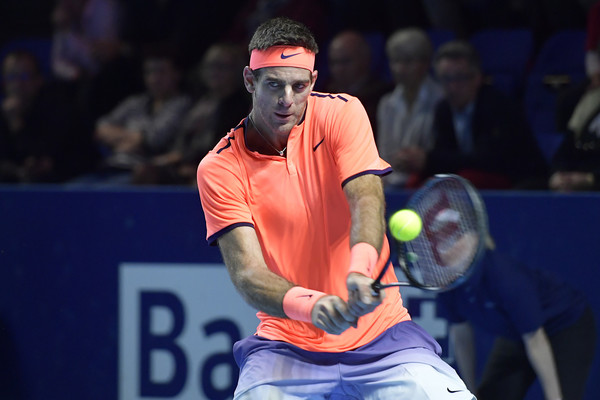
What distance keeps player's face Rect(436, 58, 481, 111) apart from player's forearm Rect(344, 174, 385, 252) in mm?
2404

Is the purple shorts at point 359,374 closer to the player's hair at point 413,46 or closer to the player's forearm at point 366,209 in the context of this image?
the player's forearm at point 366,209

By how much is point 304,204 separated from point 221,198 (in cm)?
29

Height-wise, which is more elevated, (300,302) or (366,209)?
(366,209)

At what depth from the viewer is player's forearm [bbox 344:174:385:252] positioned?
309 centimetres

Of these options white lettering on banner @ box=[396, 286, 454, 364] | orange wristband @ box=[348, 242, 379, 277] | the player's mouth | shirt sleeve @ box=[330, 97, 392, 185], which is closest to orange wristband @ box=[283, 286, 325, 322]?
orange wristband @ box=[348, 242, 379, 277]

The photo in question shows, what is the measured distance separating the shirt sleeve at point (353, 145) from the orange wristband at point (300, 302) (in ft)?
1.52

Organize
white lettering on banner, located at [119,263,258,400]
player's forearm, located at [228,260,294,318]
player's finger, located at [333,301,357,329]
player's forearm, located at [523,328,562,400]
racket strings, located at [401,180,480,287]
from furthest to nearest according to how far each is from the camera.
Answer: white lettering on banner, located at [119,263,258,400] < player's forearm, located at [523,328,562,400] < racket strings, located at [401,180,480,287] < player's forearm, located at [228,260,294,318] < player's finger, located at [333,301,357,329]

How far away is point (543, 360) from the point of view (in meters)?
4.68

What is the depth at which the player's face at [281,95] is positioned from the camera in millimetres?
3184

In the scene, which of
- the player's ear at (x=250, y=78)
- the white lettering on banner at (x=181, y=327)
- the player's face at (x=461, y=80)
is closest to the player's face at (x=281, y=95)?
the player's ear at (x=250, y=78)

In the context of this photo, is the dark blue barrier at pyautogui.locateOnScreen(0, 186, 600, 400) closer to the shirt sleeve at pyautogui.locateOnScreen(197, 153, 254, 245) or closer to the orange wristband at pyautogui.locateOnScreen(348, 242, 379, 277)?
the shirt sleeve at pyautogui.locateOnScreen(197, 153, 254, 245)

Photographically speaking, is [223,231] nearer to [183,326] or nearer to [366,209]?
[366,209]

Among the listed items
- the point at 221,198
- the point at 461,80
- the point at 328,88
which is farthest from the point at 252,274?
the point at 328,88

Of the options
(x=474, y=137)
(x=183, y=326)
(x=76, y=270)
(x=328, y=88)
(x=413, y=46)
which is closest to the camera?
(x=183, y=326)
